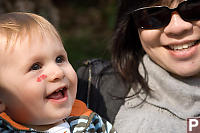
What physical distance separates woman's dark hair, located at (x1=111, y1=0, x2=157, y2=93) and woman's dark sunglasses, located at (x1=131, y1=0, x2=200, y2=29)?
0.12m

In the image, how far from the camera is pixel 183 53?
7.60 ft

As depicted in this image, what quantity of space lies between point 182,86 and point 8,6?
244 cm

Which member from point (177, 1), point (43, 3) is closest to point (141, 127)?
point (177, 1)

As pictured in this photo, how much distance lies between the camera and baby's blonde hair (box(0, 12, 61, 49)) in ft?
5.91

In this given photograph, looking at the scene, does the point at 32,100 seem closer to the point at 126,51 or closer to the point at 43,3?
the point at 126,51

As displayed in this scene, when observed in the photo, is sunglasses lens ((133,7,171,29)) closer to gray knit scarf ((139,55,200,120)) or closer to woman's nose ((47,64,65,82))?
gray knit scarf ((139,55,200,120))

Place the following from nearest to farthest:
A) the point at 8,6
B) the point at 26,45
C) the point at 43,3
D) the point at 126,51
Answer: the point at 26,45
the point at 126,51
the point at 8,6
the point at 43,3

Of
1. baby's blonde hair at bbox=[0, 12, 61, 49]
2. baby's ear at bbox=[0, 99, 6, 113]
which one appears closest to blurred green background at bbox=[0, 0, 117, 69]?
baby's blonde hair at bbox=[0, 12, 61, 49]

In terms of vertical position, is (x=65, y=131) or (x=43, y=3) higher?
(x=43, y=3)

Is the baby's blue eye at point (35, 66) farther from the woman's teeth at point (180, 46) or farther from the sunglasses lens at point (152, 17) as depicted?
the woman's teeth at point (180, 46)

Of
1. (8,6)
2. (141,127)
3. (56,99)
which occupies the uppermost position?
(8,6)

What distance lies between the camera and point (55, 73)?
1824 millimetres

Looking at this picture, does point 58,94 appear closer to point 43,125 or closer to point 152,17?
point 43,125

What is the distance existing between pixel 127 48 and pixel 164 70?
1.51ft
